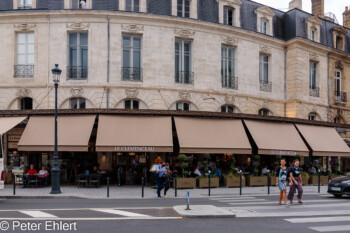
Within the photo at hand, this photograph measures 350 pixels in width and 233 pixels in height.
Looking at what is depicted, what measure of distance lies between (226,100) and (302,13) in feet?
28.5

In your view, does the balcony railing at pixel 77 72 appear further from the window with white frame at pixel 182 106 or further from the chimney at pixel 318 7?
the chimney at pixel 318 7

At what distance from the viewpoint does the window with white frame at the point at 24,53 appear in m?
19.7

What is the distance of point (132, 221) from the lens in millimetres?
9102

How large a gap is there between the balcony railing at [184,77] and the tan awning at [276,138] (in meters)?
3.67

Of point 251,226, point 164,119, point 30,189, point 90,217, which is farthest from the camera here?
point 164,119

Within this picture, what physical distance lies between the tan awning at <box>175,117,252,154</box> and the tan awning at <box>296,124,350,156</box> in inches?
180

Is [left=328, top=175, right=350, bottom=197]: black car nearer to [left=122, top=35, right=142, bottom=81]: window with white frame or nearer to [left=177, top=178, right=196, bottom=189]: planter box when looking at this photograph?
[left=177, top=178, right=196, bottom=189]: planter box

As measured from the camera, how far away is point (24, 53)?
20.0 m

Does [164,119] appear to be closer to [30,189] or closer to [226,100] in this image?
[226,100]

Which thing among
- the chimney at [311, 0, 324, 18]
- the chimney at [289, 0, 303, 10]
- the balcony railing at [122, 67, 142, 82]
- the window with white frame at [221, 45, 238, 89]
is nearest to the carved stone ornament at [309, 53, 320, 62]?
the chimney at [289, 0, 303, 10]

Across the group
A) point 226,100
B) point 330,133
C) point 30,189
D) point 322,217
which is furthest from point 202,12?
point 322,217

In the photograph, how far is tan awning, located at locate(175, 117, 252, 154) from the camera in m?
17.9

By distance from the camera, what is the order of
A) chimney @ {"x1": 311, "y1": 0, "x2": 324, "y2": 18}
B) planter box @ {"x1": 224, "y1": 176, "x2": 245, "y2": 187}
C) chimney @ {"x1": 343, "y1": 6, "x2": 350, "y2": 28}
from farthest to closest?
chimney @ {"x1": 343, "y1": 6, "x2": 350, "y2": 28} < chimney @ {"x1": 311, "y1": 0, "x2": 324, "y2": 18} < planter box @ {"x1": 224, "y1": 176, "x2": 245, "y2": 187}

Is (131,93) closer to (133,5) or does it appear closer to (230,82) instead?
(133,5)
